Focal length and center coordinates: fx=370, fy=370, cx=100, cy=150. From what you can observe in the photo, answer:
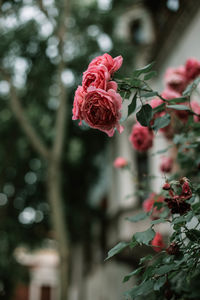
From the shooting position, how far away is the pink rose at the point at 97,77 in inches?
49.9

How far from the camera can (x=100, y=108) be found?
1268mm

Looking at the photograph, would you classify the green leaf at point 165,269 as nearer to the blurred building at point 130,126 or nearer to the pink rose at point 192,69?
the pink rose at point 192,69

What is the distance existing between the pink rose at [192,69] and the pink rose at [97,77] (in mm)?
1028

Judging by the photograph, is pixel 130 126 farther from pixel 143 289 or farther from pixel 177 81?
pixel 143 289

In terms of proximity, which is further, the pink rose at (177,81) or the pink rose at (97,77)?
the pink rose at (177,81)

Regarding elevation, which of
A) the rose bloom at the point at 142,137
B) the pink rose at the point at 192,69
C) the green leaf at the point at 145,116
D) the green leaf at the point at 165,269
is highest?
the green leaf at the point at 145,116

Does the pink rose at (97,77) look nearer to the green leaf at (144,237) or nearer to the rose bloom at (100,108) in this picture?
the rose bloom at (100,108)

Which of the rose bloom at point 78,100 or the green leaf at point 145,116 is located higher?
the rose bloom at point 78,100

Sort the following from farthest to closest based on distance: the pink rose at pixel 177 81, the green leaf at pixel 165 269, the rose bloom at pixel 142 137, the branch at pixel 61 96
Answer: the branch at pixel 61 96
the pink rose at pixel 177 81
the rose bloom at pixel 142 137
the green leaf at pixel 165 269

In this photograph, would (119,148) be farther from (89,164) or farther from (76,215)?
(76,215)

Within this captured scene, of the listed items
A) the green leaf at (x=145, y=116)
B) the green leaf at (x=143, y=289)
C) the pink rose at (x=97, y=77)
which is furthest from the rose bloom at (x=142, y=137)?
the green leaf at (x=143, y=289)

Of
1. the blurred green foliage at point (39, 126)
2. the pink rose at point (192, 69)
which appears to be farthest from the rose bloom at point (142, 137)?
the blurred green foliage at point (39, 126)

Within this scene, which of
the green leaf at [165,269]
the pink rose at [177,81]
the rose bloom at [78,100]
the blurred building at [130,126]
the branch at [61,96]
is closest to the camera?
the green leaf at [165,269]

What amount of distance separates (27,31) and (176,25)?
3.55m
